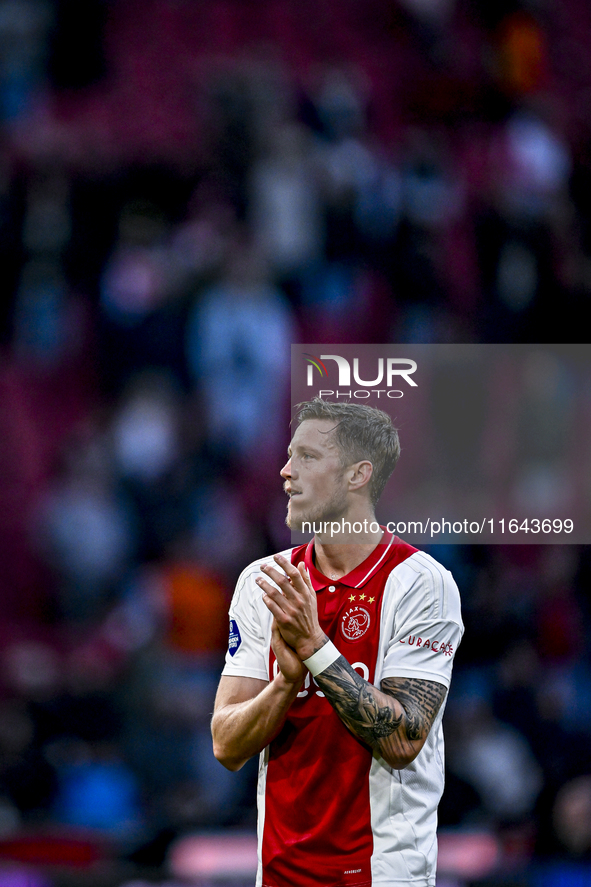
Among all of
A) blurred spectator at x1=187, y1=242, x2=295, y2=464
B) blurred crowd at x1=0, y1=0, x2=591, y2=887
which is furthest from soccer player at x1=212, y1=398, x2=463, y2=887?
blurred spectator at x1=187, y1=242, x2=295, y2=464

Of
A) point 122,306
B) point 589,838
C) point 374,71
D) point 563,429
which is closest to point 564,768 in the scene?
point 589,838

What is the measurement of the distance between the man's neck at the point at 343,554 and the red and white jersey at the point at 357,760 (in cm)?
2

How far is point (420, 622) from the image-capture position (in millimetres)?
2305

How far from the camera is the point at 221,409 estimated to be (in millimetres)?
5699

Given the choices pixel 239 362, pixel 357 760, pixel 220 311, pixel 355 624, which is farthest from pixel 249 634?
pixel 220 311

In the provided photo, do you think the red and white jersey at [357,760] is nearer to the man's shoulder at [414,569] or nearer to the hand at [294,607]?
the man's shoulder at [414,569]

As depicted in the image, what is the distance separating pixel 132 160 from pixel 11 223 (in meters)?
0.88

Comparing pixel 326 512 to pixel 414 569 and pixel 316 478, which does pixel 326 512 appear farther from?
pixel 414 569

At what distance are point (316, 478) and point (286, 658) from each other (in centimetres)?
42

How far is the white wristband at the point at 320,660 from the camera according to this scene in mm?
2131

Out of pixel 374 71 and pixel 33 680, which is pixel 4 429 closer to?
pixel 33 680

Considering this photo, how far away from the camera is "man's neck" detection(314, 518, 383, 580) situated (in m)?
2.42

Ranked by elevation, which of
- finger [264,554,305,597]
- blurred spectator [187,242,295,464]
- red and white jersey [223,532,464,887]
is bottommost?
red and white jersey [223,532,464,887]

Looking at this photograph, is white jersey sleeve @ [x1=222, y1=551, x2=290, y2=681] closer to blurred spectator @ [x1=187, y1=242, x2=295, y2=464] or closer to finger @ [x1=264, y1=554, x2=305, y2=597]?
finger @ [x1=264, y1=554, x2=305, y2=597]
